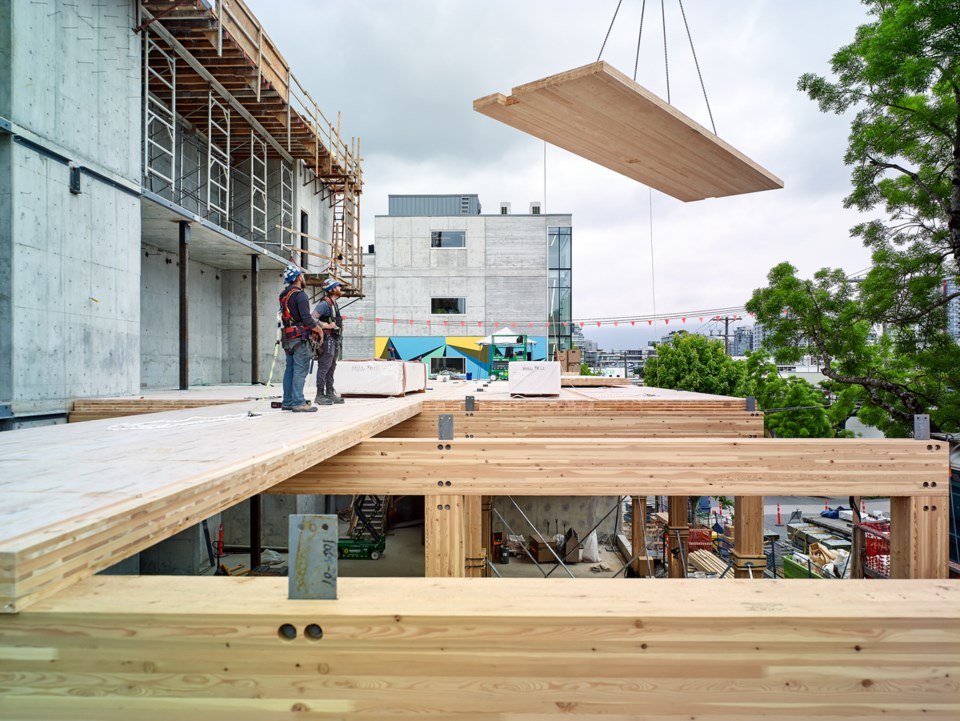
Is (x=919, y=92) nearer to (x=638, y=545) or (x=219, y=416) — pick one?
(x=638, y=545)

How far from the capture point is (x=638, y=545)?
1028cm

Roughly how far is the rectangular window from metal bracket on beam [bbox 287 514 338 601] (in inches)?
1443

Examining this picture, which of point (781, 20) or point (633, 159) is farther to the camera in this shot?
point (781, 20)

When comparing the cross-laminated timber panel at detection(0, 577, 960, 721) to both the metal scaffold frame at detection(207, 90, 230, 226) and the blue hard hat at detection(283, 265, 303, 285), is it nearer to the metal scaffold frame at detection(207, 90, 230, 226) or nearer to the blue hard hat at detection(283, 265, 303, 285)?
the blue hard hat at detection(283, 265, 303, 285)

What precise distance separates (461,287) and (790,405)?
21440 millimetres

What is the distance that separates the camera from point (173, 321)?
54.7 feet

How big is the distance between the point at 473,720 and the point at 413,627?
389 mm

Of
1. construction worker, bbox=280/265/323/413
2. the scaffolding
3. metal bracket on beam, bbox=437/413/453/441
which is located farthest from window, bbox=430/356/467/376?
metal bracket on beam, bbox=437/413/453/441

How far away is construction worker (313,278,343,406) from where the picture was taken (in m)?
7.72

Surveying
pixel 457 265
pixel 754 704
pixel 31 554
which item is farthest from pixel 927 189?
pixel 457 265

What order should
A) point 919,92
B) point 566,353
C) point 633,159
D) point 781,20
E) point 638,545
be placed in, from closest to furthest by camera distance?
1. point 633,159
2. point 638,545
3. point 781,20
4. point 919,92
5. point 566,353

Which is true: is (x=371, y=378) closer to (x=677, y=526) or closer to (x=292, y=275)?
(x=292, y=275)

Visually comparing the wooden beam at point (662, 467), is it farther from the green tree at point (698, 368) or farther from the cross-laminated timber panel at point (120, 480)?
the green tree at point (698, 368)

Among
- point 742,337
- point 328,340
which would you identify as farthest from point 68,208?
point 742,337
